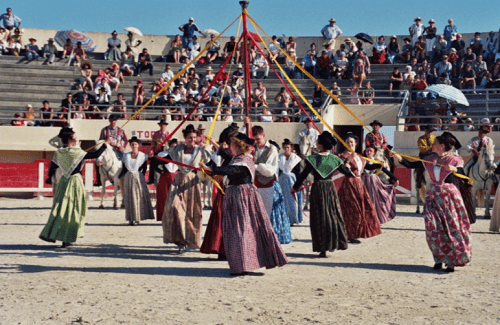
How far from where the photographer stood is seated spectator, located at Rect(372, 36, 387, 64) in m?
27.6

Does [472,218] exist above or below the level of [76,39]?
below

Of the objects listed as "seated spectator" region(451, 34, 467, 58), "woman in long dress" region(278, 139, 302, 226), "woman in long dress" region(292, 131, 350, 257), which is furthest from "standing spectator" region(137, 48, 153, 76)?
"woman in long dress" region(292, 131, 350, 257)

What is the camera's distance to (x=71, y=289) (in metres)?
7.57

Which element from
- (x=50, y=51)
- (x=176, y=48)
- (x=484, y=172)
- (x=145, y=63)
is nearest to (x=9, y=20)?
(x=50, y=51)

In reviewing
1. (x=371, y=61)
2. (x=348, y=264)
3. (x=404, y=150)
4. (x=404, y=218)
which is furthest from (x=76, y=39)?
(x=348, y=264)

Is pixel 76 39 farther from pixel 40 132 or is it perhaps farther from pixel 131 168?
pixel 131 168

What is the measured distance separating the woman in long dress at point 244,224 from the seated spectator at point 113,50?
2169cm

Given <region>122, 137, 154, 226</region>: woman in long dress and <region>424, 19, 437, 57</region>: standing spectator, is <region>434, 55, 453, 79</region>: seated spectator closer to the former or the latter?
<region>424, 19, 437, 57</region>: standing spectator

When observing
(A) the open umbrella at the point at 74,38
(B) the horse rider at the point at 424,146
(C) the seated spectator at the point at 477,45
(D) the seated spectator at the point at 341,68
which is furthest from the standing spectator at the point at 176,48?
(B) the horse rider at the point at 424,146

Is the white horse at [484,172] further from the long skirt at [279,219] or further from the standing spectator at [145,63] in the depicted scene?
the standing spectator at [145,63]

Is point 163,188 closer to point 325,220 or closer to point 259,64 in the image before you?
point 325,220

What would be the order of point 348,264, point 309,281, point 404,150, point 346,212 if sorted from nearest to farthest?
point 309,281 → point 348,264 → point 346,212 → point 404,150

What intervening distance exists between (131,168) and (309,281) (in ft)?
25.0

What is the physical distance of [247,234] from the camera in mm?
8430
